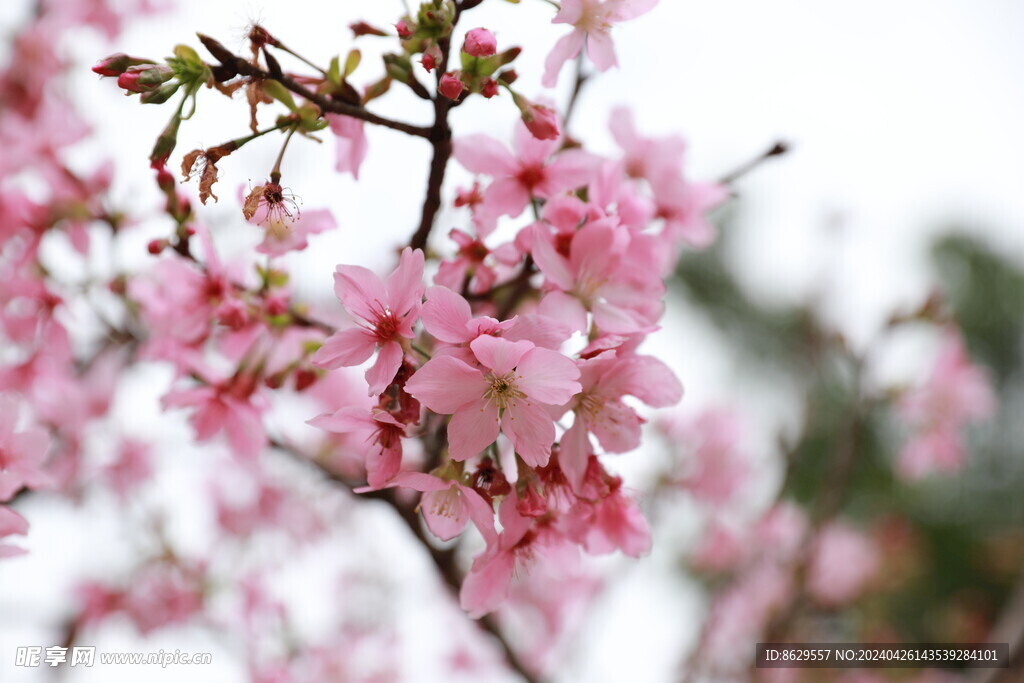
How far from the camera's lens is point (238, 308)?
0.79 meters

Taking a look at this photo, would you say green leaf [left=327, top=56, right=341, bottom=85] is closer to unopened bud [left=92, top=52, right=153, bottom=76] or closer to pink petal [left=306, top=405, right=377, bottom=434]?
unopened bud [left=92, top=52, right=153, bottom=76]

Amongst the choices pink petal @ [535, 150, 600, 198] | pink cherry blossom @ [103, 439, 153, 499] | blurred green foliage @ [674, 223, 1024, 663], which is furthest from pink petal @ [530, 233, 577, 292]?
blurred green foliage @ [674, 223, 1024, 663]

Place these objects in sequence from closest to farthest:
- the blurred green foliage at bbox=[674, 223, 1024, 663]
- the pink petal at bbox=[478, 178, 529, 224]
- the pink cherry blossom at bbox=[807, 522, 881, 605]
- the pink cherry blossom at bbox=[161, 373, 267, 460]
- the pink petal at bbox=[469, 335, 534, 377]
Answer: the pink petal at bbox=[469, 335, 534, 377]
the pink petal at bbox=[478, 178, 529, 224]
the pink cherry blossom at bbox=[161, 373, 267, 460]
the pink cherry blossom at bbox=[807, 522, 881, 605]
the blurred green foliage at bbox=[674, 223, 1024, 663]

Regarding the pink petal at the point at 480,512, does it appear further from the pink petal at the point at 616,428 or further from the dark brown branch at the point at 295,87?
the dark brown branch at the point at 295,87

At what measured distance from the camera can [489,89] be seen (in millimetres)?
607

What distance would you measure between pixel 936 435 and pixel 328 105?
1725 millimetres

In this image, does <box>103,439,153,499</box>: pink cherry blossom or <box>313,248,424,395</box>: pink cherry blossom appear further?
<box>103,439,153,499</box>: pink cherry blossom

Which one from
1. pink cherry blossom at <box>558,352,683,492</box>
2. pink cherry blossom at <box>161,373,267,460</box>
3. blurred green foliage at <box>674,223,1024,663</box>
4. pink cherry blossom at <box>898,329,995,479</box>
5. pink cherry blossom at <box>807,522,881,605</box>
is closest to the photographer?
pink cherry blossom at <box>558,352,683,492</box>

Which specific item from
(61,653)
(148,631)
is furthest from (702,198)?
(148,631)

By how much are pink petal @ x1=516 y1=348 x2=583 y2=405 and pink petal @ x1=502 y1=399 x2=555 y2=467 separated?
0.02 metres

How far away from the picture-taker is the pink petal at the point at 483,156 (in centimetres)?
75

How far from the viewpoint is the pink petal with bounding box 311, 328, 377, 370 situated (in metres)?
0.63

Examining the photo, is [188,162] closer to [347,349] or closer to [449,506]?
[347,349]

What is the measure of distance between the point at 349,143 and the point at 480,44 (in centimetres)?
23
